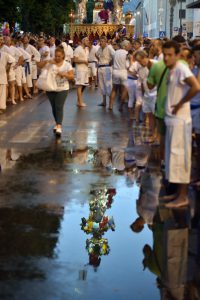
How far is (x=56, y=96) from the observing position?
46.9ft

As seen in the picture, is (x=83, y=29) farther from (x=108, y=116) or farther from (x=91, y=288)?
(x=91, y=288)

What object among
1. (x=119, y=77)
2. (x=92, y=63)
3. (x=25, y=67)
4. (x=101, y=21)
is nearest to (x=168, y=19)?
(x=101, y=21)

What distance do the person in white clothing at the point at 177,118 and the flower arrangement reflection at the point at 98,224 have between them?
32.1 inches

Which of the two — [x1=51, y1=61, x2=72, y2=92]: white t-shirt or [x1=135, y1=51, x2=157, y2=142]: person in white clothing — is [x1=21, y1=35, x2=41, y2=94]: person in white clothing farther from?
[x1=135, y1=51, x2=157, y2=142]: person in white clothing

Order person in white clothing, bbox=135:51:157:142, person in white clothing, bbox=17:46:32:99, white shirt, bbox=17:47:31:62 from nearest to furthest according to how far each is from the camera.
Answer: person in white clothing, bbox=135:51:157:142
white shirt, bbox=17:47:31:62
person in white clothing, bbox=17:46:32:99

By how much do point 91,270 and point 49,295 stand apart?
701mm

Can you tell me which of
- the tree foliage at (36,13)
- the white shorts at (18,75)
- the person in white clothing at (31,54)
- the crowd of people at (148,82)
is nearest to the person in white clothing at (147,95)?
the crowd of people at (148,82)

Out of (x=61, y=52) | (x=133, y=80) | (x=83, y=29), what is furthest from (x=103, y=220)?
(x=83, y=29)

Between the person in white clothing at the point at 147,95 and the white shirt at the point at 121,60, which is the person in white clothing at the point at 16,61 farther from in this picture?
the person in white clothing at the point at 147,95

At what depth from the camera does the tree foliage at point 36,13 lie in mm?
30828

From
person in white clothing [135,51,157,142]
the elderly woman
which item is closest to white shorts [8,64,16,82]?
the elderly woman

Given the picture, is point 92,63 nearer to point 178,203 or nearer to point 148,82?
point 148,82

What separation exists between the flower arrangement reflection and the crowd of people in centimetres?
82

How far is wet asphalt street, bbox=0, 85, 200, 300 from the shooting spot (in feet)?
19.2
